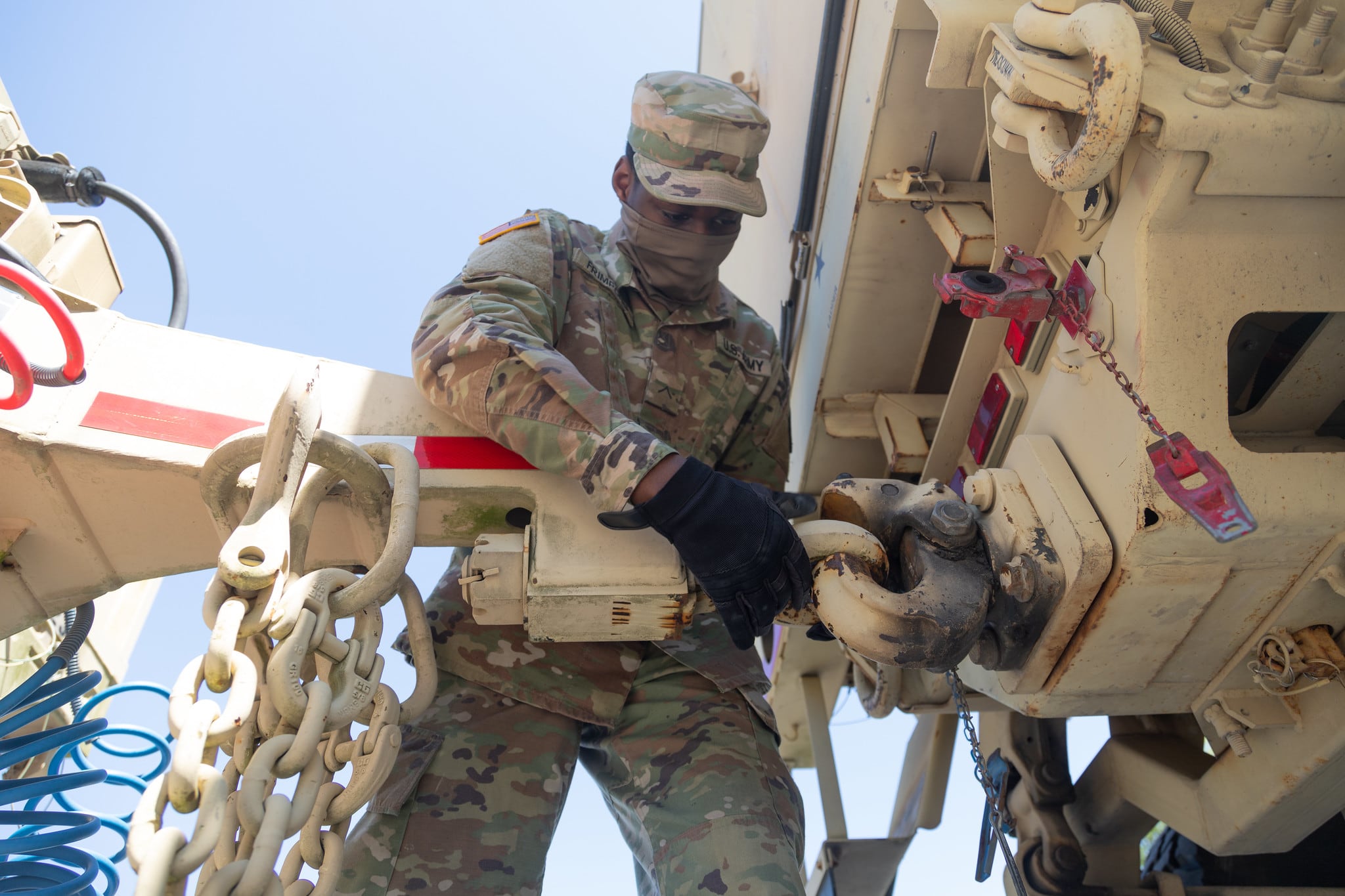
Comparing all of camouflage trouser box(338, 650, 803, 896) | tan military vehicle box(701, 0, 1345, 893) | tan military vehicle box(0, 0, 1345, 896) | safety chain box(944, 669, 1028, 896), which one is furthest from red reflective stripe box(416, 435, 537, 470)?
safety chain box(944, 669, 1028, 896)

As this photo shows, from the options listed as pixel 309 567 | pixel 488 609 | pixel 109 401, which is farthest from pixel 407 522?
pixel 109 401

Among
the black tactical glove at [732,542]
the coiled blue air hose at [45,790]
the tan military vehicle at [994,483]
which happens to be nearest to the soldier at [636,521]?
the black tactical glove at [732,542]

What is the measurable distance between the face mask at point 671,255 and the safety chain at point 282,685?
83 centimetres

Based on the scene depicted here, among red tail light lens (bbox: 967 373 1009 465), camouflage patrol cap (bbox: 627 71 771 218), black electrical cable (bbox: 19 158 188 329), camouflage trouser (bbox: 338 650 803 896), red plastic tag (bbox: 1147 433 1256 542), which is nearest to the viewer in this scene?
red plastic tag (bbox: 1147 433 1256 542)

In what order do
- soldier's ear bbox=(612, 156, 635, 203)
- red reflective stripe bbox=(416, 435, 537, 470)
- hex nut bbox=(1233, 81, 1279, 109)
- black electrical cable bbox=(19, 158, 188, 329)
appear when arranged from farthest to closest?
black electrical cable bbox=(19, 158, 188, 329)
soldier's ear bbox=(612, 156, 635, 203)
red reflective stripe bbox=(416, 435, 537, 470)
hex nut bbox=(1233, 81, 1279, 109)

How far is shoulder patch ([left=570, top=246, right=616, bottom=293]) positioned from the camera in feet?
7.65

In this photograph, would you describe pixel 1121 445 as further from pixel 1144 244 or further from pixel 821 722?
pixel 821 722

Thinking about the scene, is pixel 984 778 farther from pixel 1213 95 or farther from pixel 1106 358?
pixel 1213 95

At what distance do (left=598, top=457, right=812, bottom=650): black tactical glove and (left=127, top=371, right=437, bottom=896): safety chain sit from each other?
1.28 feet

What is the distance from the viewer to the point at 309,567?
1.98 meters

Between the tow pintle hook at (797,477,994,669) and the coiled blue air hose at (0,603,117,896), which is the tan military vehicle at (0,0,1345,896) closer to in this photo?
the tow pintle hook at (797,477,994,669)

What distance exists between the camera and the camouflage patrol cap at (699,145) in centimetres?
230

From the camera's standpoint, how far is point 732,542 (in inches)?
67.9

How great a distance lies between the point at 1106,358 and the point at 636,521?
750mm
